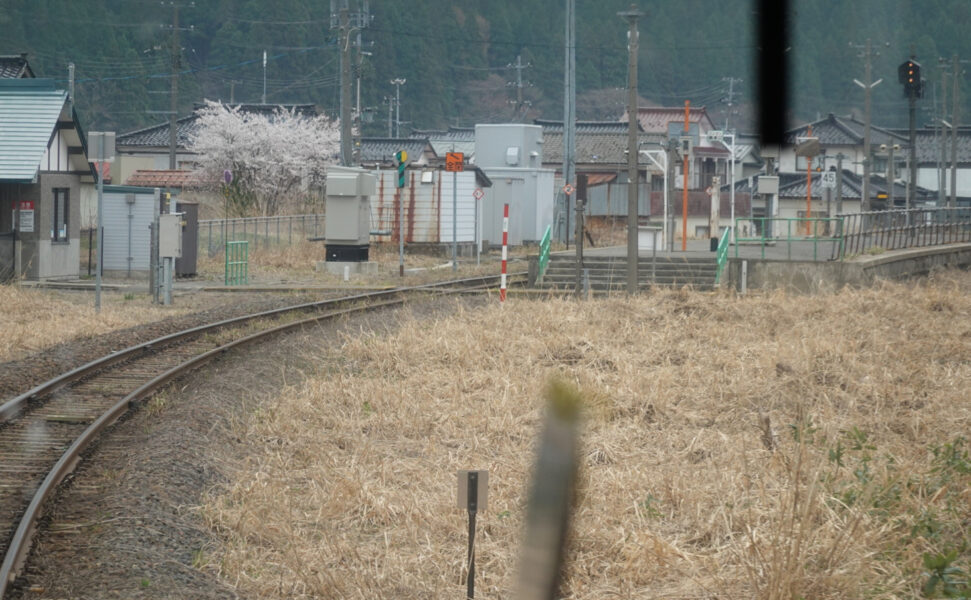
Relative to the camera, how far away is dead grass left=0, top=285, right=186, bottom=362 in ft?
42.1

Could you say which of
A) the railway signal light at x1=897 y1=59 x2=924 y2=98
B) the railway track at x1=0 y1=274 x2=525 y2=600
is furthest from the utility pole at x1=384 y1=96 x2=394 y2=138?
the railway track at x1=0 y1=274 x2=525 y2=600

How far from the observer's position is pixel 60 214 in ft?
69.5

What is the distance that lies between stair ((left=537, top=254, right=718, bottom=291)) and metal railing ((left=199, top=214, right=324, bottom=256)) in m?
7.65

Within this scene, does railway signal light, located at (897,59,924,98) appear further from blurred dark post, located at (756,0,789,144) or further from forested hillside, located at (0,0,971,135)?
blurred dark post, located at (756,0,789,144)

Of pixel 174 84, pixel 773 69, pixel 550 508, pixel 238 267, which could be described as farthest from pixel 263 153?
pixel 550 508

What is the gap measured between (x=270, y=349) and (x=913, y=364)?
657cm

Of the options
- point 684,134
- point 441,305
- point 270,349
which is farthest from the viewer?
point 684,134

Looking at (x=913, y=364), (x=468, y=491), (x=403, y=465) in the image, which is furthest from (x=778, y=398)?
(x=468, y=491)

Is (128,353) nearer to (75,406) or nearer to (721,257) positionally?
(75,406)

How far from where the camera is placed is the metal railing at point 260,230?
2769cm

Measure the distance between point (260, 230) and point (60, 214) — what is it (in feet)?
31.3

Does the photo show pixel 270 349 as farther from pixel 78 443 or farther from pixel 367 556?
pixel 367 556

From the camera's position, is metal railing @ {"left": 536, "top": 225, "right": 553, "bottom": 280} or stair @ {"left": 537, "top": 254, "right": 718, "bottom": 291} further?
metal railing @ {"left": 536, "top": 225, "right": 553, "bottom": 280}

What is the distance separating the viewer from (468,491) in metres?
3.75
